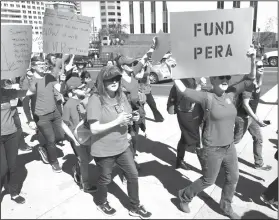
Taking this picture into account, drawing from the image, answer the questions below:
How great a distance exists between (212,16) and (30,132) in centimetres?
535

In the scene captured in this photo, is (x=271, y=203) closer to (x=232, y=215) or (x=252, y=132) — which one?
(x=232, y=215)

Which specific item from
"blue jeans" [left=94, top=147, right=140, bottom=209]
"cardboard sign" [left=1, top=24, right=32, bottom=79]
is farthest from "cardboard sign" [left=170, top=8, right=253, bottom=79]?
"cardboard sign" [left=1, top=24, right=32, bottom=79]

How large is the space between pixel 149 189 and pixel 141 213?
0.68 metres

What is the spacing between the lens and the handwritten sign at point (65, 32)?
4777 mm

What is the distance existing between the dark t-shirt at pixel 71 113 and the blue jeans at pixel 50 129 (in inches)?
32.0

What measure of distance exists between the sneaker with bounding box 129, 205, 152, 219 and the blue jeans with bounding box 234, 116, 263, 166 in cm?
182

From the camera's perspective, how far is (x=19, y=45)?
355 centimetres

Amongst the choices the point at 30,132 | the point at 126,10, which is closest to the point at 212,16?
the point at 30,132

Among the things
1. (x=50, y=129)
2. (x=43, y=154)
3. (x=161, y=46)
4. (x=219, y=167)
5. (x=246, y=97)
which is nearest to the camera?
(x=219, y=167)

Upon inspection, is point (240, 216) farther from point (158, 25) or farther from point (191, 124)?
point (158, 25)

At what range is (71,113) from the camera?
12.6 ft

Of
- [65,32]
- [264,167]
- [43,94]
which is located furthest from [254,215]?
[65,32]

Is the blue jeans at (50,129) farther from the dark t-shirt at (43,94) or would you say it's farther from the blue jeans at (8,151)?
the blue jeans at (8,151)

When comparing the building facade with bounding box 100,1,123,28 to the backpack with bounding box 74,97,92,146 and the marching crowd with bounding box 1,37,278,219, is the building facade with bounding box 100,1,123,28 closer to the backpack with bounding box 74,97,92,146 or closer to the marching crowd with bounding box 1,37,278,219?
the marching crowd with bounding box 1,37,278,219
